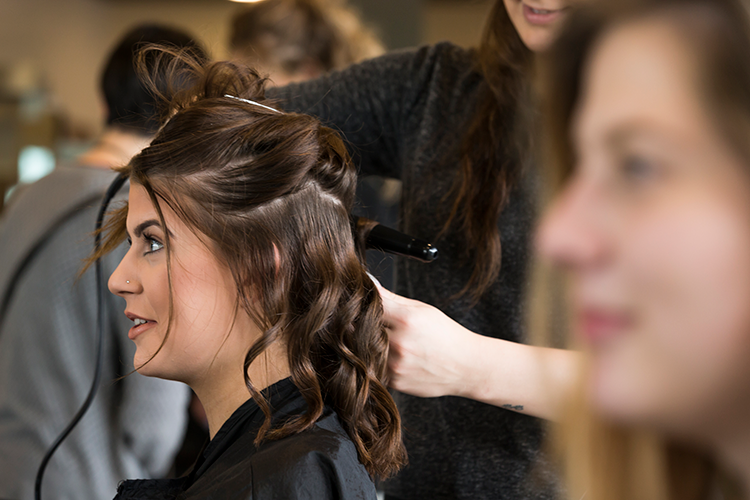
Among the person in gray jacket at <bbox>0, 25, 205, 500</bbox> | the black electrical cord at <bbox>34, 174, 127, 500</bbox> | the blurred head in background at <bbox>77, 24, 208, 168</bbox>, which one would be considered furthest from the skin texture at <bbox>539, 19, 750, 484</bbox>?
the blurred head in background at <bbox>77, 24, 208, 168</bbox>

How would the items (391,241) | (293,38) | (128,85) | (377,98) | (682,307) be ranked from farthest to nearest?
(293,38), (128,85), (377,98), (391,241), (682,307)

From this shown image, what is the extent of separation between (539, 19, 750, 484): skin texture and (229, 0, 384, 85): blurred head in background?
146cm

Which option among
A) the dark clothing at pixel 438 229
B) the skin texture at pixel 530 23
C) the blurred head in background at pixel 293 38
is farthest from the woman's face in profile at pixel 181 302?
the blurred head in background at pixel 293 38

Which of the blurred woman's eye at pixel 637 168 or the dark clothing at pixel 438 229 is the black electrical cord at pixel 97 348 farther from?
the blurred woman's eye at pixel 637 168

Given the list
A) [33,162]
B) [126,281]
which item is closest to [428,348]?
[126,281]

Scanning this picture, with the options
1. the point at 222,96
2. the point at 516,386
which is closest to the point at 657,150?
the point at 516,386

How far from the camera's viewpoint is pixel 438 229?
0.89m

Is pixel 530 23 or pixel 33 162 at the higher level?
pixel 530 23

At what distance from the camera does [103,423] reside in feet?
3.96

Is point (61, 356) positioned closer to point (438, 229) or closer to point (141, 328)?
point (141, 328)

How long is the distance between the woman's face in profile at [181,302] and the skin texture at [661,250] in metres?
0.60

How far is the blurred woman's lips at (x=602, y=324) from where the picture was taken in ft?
0.83

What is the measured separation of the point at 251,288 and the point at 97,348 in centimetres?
48

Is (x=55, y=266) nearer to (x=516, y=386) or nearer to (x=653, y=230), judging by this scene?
(x=516, y=386)
